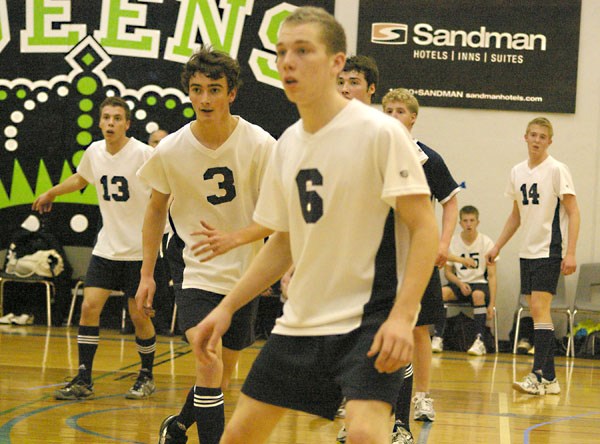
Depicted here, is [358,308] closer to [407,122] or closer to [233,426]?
[233,426]

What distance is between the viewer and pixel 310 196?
2967 mm

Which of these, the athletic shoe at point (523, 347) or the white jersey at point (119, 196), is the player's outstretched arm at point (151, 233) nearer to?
the white jersey at point (119, 196)

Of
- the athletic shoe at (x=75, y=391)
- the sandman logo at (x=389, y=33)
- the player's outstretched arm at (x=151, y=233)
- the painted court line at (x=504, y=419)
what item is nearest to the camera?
the player's outstretched arm at (x=151, y=233)

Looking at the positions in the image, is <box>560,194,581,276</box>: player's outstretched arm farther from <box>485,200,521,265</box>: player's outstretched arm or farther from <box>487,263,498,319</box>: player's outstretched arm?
<box>487,263,498,319</box>: player's outstretched arm

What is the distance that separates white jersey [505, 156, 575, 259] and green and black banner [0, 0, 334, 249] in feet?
14.8

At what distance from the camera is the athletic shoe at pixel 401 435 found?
5.06m

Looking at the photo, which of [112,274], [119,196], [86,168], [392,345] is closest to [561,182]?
[119,196]

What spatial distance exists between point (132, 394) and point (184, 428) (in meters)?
1.93

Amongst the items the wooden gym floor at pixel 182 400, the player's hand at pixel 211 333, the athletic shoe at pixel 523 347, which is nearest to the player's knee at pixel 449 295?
the wooden gym floor at pixel 182 400

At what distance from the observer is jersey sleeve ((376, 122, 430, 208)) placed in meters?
2.82

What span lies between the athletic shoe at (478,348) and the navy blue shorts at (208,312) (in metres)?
6.00

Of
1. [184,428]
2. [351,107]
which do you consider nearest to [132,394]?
[184,428]

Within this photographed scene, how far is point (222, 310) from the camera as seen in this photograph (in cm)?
311

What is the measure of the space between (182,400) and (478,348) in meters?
4.58
